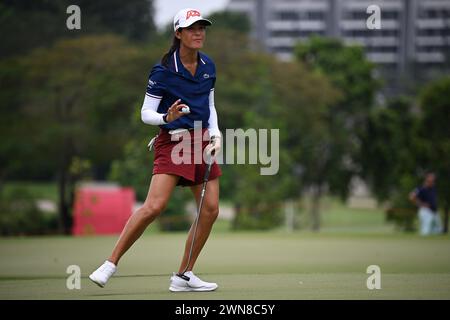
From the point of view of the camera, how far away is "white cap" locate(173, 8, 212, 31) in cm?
909

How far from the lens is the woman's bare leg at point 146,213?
29.7ft

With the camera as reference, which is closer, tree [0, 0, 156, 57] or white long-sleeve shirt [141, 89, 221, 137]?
white long-sleeve shirt [141, 89, 221, 137]

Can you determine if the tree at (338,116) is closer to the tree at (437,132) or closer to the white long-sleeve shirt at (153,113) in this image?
the tree at (437,132)

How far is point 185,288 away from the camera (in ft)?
30.7

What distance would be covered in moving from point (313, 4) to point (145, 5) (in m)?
112

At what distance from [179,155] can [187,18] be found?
3.84 feet

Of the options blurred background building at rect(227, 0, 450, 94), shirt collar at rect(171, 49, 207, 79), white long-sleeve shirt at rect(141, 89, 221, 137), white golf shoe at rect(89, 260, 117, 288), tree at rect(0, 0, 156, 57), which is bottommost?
white golf shoe at rect(89, 260, 117, 288)

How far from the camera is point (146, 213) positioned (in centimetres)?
906

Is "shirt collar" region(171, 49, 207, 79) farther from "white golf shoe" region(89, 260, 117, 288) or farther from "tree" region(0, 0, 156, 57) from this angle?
"tree" region(0, 0, 156, 57)

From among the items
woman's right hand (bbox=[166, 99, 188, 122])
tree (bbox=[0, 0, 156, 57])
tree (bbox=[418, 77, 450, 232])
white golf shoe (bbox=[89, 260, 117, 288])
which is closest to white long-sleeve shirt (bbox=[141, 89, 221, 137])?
woman's right hand (bbox=[166, 99, 188, 122])

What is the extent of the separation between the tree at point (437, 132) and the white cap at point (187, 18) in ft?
106

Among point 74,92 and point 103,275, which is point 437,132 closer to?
point 74,92

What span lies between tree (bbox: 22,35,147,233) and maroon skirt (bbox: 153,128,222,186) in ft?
111
